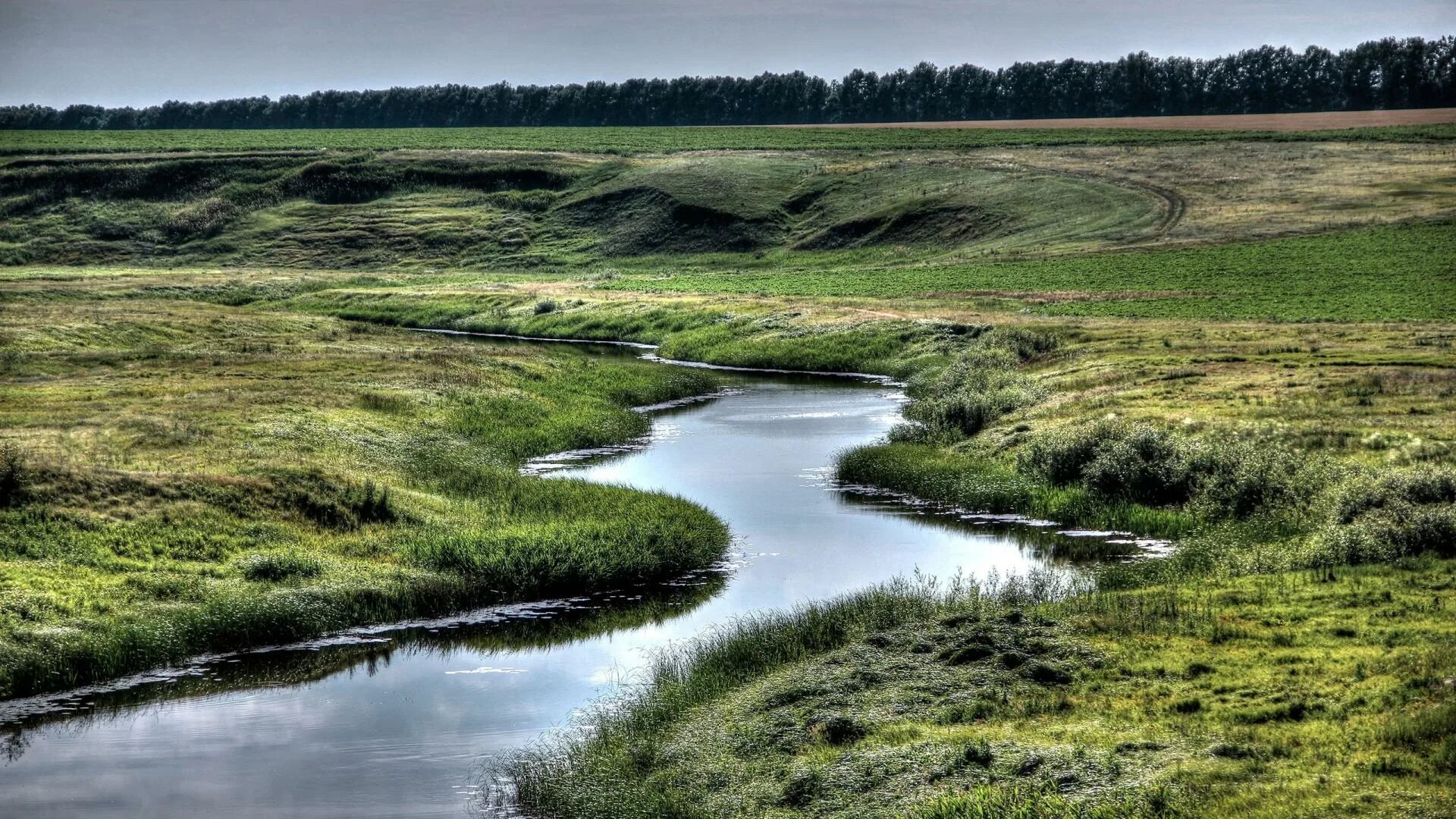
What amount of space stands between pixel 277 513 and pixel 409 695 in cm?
849

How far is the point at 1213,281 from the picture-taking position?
276 feet

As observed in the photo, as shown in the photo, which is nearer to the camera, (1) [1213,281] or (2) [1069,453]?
(2) [1069,453]

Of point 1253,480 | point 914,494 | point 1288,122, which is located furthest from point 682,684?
point 1288,122

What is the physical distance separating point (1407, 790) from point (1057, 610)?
8.92m

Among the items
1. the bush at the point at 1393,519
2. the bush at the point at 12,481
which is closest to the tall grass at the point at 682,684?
the bush at the point at 1393,519

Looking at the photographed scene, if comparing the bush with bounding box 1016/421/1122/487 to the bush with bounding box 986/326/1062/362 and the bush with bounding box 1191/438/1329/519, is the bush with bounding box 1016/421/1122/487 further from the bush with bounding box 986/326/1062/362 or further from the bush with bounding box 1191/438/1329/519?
the bush with bounding box 986/326/1062/362

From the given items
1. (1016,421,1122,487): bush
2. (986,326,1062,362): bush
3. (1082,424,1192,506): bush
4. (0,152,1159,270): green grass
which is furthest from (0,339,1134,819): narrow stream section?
(0,152,1159,270): green grass

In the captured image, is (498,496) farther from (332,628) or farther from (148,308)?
(148,308)

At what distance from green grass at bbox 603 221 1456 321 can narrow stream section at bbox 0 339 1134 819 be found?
41334mm

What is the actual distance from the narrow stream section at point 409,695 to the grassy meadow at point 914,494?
98 centimetres

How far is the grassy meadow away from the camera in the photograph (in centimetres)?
1661

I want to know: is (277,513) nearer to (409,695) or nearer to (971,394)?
(409,695)

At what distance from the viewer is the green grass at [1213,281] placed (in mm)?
71312

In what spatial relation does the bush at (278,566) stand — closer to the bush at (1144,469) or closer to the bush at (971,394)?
the bush at (1144,469)
